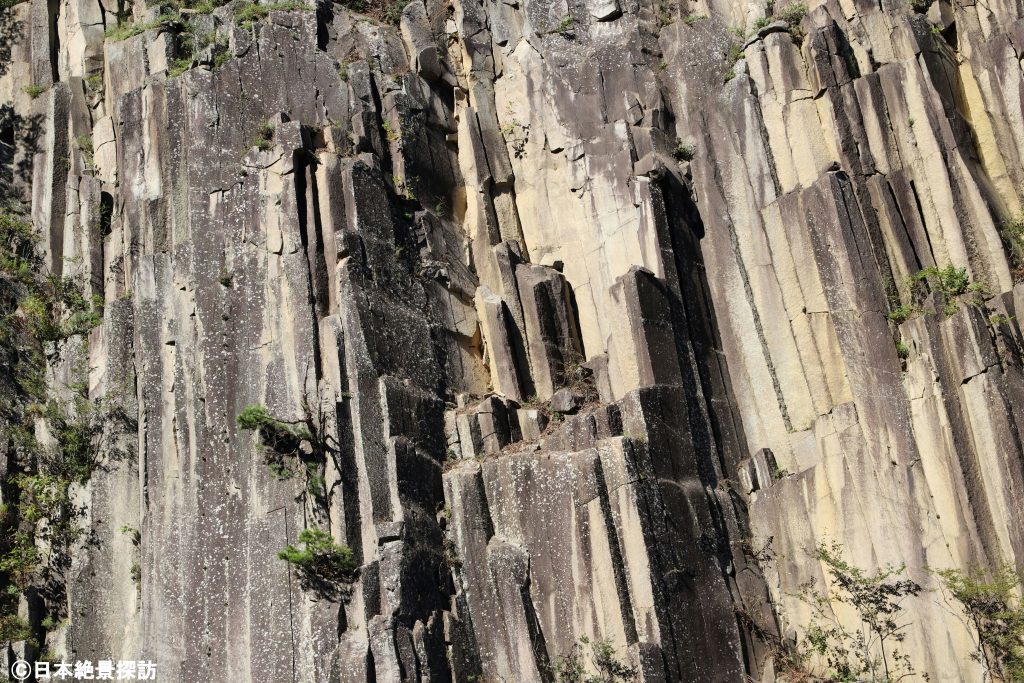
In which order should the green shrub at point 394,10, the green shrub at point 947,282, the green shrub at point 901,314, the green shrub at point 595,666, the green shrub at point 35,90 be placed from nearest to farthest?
the green shrub at point 595,666
the green shrub at point 901,314
the green shrub at point 947,282
the green shrub at point 394,10
the green shrub at point 35,90

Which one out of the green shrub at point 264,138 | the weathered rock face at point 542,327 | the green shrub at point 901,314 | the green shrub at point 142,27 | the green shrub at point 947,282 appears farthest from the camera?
the green shrub at point 142,27

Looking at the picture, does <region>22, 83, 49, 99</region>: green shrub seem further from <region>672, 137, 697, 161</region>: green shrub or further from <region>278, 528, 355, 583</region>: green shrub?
<region>672, 137, 697, 161</region>: green shrub

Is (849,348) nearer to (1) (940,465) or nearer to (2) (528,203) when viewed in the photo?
(1) (940,465)

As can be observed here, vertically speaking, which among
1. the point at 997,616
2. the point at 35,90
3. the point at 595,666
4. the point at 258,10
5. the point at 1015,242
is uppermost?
the point at 35,90

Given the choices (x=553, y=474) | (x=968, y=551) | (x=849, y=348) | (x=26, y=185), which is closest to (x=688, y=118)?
(x=849, y=348)

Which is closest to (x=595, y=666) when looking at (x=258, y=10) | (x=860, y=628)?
(x=860, y=628)

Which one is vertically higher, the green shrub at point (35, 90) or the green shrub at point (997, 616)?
the green shrub at point (35, 90)

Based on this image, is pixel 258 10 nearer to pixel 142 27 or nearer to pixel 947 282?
pixel 142 27

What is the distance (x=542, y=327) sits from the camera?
23750 millimetres

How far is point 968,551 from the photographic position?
1934 centimetres

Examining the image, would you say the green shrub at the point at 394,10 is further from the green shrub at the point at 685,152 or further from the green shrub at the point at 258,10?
the green shrub at the point at 685,152

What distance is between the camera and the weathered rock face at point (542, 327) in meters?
20.1

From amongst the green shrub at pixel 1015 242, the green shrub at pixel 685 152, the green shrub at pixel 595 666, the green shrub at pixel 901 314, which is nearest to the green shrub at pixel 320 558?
the green shrub at pixel 595 666

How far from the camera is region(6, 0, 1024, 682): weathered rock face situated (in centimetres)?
2008
